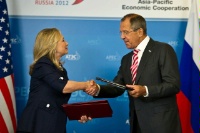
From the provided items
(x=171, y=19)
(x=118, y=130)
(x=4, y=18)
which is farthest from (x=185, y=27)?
(x=4, y=18)

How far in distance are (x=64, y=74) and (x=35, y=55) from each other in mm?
272

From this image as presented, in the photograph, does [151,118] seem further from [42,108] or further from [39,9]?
[39,9]

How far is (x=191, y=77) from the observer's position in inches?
136

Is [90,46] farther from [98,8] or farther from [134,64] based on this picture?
[134,64]

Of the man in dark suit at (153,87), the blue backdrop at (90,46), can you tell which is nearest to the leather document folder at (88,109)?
the man in dark suit at (153,87)

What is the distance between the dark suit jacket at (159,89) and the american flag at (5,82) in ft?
4.75

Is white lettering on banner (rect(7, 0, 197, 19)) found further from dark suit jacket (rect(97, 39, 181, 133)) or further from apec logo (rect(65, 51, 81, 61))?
dark suit jacket (rect(97, 39, 181, 133))

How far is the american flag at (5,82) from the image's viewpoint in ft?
10.6

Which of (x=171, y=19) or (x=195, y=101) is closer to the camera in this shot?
(x=195, y=101)

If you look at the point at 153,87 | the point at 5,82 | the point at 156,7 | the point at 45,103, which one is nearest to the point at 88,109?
the point at 45,103

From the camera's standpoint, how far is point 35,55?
2.45m

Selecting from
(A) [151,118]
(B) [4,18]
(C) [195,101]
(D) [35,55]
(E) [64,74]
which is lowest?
(C) [195,101]

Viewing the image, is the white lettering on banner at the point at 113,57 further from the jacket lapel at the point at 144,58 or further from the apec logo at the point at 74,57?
the jacket lapel at the point at 144,58

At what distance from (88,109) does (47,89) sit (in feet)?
1.15
